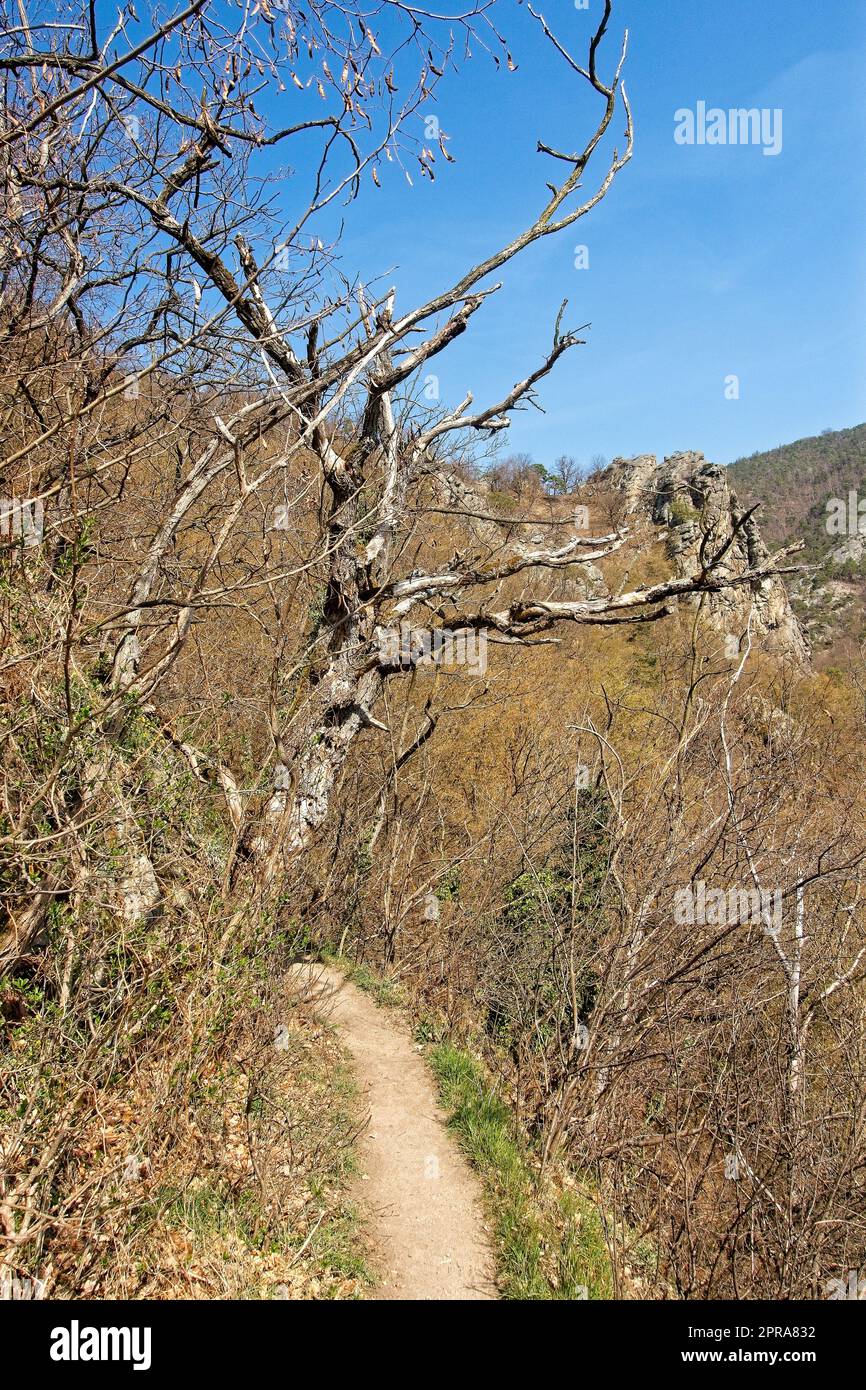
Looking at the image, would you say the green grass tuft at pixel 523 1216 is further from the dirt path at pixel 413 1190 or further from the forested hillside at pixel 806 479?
the forested hillside at pixel 806 479

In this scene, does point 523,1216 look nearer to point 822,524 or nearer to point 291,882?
point 291,882

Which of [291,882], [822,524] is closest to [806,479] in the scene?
[822,524]

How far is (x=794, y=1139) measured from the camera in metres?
5.50

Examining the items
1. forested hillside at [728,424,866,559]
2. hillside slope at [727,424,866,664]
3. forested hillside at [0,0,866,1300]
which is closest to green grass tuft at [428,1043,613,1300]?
forested hillside at [0,0,866,1300]

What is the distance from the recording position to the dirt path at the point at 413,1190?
157 inches

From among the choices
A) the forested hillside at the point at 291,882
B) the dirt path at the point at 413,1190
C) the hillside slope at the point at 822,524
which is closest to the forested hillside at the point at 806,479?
the hillside slope at the point at 822,524

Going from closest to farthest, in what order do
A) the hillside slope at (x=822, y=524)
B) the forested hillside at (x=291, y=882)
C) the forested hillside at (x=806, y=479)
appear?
the forested hillside at (x=291, y=882), the hillside slope at (x=822, y=524), the forested hillside at (x=806, y=479)

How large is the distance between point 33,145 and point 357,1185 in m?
5.71

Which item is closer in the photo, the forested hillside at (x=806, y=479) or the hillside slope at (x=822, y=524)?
the hillside slope at (x=822, y=524)

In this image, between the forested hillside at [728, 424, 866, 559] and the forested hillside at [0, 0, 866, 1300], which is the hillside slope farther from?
the forested hillside at [0, 0, 866, 1300]

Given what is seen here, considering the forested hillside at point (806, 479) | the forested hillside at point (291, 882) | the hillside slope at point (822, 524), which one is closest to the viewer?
the forested hillside at point (291, 882)

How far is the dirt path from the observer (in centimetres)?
400
